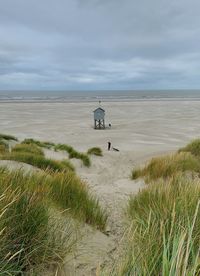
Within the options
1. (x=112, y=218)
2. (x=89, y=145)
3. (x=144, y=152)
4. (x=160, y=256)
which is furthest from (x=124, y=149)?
(x=160, y=256)

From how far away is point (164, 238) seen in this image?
2137 mm

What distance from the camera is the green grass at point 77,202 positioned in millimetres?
4475

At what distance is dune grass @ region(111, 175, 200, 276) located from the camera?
1.92m

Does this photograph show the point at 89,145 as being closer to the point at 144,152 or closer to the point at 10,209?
the point at 144,152

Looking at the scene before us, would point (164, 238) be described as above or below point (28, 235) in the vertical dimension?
above

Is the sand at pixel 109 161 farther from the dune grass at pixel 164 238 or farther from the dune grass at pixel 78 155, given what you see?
the dune grass at pixel 164 238

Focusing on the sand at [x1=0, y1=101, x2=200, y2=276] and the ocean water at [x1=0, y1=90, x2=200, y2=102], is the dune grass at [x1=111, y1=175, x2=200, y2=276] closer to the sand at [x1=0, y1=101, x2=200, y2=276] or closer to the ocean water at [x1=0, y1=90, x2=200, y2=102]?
the sand at [x1=0, y1=101, x2=200, y2=276]

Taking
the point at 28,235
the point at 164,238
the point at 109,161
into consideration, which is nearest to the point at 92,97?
the point at 109,161

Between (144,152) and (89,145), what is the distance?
169 inches

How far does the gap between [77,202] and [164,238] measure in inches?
104

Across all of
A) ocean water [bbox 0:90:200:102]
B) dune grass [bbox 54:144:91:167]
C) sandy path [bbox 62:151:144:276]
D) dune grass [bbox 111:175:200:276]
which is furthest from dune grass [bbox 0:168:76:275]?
ocean water [bbox 0:90:200:102]

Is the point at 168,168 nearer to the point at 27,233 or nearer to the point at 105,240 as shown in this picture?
the point at 105,240

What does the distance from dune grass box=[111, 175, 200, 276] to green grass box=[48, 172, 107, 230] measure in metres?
0.45

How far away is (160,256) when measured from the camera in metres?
2.44
